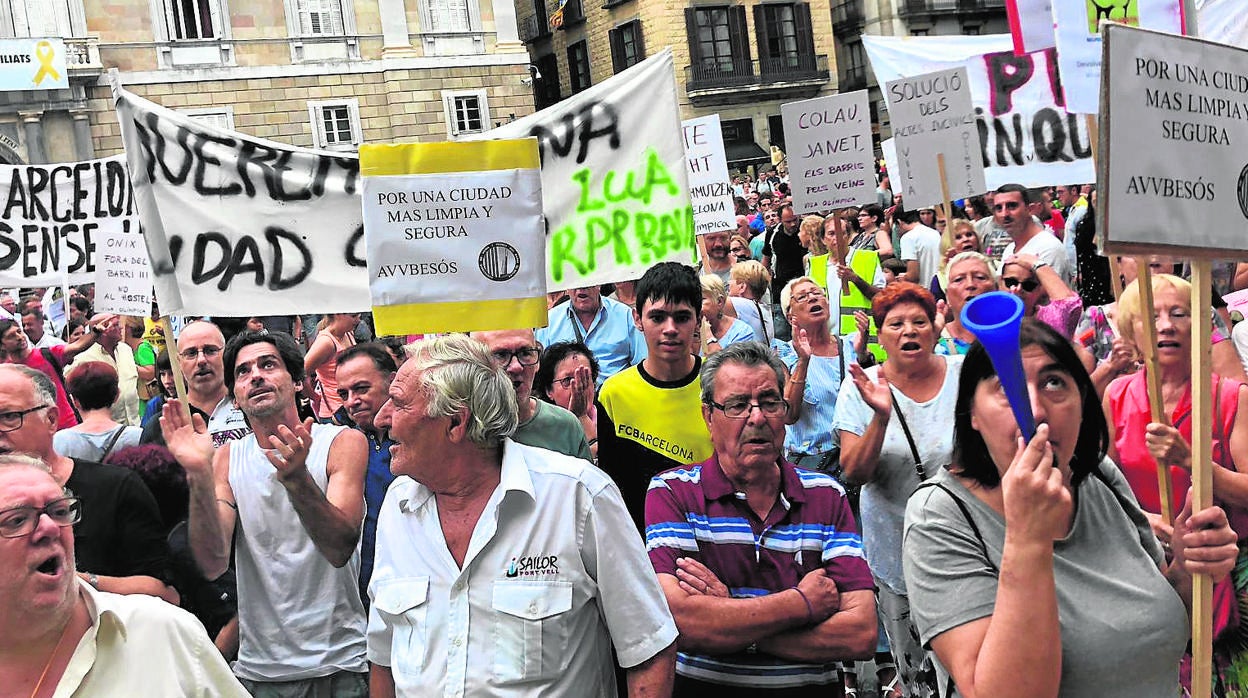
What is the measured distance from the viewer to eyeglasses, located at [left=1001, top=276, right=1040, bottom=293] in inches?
240

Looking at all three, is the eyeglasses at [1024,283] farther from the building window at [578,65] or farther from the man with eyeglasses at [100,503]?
the building window at [578,65]

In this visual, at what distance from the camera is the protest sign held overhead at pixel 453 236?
4895 mm

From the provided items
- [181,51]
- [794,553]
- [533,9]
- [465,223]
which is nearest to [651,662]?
[794,553]

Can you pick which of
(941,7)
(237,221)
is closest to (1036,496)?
(237,221)

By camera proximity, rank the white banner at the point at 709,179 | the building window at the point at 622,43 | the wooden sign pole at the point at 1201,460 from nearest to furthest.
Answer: the wooden sign pole at the point at 1201,460 < the white banner at the point at 709,179 < the building window at the point at 622,43

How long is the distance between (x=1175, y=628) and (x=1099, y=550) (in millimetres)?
212

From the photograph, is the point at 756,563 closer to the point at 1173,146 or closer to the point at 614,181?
the point at 1173,146

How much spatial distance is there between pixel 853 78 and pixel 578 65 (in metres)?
10.8

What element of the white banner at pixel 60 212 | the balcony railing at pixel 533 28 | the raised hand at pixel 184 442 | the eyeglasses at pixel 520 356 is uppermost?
the balcony railing at pixel 533 28

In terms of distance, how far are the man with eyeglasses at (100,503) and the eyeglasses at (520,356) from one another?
5.06ft

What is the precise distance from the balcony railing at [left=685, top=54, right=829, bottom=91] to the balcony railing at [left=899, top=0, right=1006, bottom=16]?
3.75m

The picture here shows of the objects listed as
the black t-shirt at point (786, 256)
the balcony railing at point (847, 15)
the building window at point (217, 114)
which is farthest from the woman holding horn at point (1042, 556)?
the balcony railing at point (847, 15)

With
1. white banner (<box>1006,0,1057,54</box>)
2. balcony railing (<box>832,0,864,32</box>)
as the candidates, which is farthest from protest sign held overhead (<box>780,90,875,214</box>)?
balcony railing (<box>832,0,864,32</box>)

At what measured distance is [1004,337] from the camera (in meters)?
2.25
